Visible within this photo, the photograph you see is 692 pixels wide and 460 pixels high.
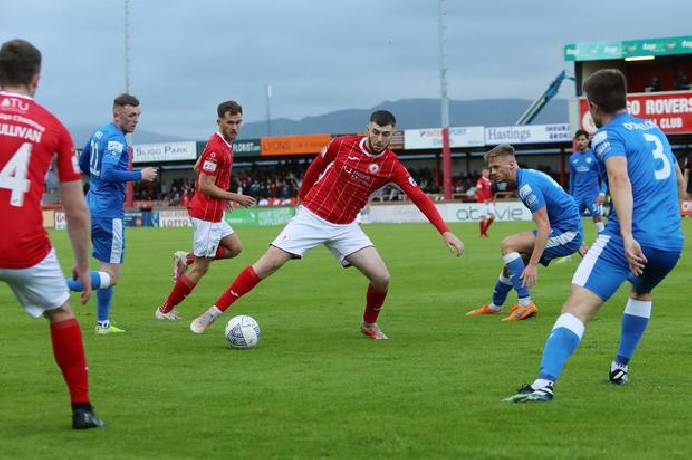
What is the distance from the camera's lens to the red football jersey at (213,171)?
40.5 ft

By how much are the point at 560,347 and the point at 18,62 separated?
12.5 ft

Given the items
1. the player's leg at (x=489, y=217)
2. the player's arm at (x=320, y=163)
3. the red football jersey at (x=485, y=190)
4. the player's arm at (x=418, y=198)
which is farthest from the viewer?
the red football jersey at (x=485, y=190)

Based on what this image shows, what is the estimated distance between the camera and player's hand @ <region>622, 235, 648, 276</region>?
273 inches

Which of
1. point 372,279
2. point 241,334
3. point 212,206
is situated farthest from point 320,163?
point 212,206

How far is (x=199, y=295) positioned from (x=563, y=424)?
1063 centimetres

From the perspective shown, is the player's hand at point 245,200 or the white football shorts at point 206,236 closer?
the player's hand at point 245,200

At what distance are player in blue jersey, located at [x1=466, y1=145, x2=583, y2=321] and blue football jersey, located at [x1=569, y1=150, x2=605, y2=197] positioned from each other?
7797 millimetres

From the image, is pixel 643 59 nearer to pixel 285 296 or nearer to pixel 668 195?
pixel 285 296

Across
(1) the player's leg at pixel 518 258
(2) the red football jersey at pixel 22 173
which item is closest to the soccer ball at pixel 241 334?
(1) the player's leg at pixel 518 258

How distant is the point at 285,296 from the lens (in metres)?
16.1

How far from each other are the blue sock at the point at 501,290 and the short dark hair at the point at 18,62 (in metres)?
7.87

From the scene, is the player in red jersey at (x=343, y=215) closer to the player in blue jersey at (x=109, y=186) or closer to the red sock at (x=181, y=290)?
the player in blue jersey at (x=109, y=186)

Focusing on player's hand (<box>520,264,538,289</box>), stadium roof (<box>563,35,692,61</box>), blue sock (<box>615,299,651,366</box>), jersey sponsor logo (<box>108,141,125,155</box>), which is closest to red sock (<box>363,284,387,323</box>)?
player's hand (<box>520,264,538,289</box>)

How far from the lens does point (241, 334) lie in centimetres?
1028
